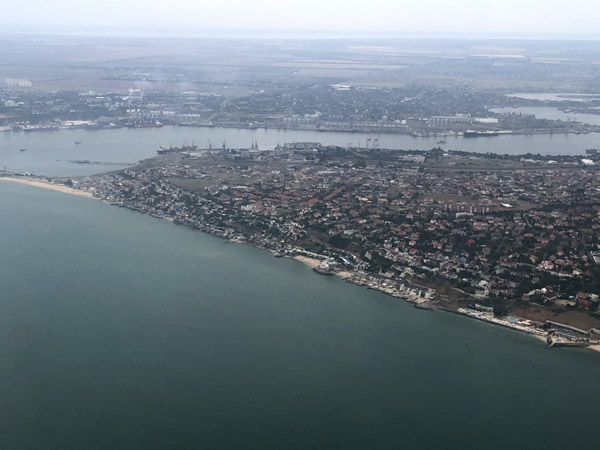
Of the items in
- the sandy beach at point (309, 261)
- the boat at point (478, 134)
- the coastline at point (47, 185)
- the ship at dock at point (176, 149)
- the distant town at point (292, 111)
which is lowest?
the sandy beach at point (309, 261)

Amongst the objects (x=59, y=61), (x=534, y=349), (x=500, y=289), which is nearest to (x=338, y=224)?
(x=500, y=289)

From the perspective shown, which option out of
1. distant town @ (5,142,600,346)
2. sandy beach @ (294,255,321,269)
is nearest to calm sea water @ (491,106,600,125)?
distant town @ (5,142,600,346)

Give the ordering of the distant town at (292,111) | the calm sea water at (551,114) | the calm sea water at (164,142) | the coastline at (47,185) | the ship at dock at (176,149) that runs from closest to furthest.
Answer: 1. the coastline at (47,185)
2. the calm sea water at (164,142)
3. the ship at dock at (176,149)
4. the distant town at (292,111)
5. the calm sea water at (551,114)

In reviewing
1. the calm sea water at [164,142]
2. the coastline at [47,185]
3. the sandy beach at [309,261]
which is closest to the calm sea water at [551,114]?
the calm sea water at [164,142]

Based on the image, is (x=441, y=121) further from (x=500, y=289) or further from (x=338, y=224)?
(x=500, y=289)

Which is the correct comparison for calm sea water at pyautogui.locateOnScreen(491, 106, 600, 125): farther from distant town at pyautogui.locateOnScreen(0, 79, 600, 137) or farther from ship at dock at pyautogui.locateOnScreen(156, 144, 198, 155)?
ship at dock at pyautogui.locateOnScreen(156, 144, 198, 155)

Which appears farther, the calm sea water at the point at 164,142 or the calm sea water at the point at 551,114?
the calm sea water at the point at 551,114

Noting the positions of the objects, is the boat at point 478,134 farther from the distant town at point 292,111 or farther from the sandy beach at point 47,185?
the sandy beach at point 47,185
